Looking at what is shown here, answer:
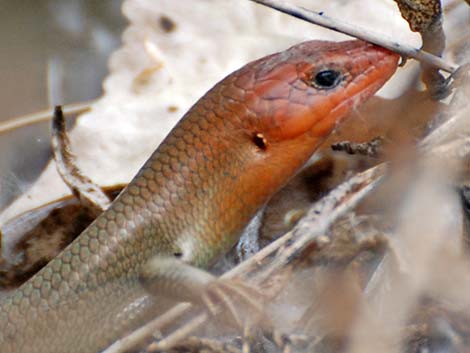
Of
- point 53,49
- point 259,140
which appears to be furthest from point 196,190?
point 53,49

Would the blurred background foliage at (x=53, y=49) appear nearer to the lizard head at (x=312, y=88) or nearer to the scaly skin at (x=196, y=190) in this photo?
the scaly skin at (x=196, y=190)

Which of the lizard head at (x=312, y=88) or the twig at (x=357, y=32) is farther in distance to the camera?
the lizard head at (x=312, y=88)

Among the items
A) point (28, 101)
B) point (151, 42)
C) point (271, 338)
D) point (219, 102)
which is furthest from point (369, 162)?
point (28, 101)

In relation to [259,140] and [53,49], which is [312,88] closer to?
[259,140]

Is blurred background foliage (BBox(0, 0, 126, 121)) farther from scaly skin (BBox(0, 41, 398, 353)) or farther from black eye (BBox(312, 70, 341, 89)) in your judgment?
black eye (BBox(312, 70, 341, 89))

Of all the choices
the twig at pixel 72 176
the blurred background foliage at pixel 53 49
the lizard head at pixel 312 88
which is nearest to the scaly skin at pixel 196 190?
the lizard head at pixel 312 88

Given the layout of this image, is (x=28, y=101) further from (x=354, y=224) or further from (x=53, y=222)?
(x=354, y=224)
